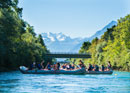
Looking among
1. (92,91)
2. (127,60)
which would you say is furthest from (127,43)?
(92,91)

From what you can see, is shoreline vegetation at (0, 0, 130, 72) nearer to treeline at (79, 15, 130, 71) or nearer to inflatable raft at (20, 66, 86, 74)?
treeline at (79, 15, 130, 71)

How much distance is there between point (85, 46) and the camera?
584 ft

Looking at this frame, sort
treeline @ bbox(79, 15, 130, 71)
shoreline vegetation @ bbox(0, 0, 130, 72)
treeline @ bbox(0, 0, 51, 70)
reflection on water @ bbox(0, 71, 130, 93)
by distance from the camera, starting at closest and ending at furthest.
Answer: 1. reflection on water @ bbox(0, 71, 130, 93)
2. treeline @ bbox(0, 0, 51, 70)
3. shoreline vegetation @ bbox(0, 0, 130, 72)
4. treeline @ bbox(79, 15, 130, 71)

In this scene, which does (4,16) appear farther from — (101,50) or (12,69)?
(101,50)

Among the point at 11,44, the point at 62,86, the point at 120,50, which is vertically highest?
the point at 120,50

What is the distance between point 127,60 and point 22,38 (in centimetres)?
2422

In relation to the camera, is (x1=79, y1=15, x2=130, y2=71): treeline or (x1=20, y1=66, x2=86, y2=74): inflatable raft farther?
(x1=79, y1=15, x2=130, y2=71): treeline

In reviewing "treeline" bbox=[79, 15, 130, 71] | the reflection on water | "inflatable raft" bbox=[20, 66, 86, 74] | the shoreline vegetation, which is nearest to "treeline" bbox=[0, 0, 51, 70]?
the shoreline vegetation

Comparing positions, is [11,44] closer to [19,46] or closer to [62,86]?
[19,46]

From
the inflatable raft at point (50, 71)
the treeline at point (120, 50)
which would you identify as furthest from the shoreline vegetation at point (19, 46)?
the inflatable raft at point (50, 71)

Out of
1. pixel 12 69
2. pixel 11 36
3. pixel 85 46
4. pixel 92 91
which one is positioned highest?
pixel 85 46

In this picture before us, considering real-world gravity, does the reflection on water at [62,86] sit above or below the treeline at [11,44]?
below

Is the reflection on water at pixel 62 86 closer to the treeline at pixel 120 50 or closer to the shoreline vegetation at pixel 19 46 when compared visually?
the shoreline vegetation at pixel 19 46

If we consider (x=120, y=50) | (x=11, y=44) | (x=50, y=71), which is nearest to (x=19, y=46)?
(x=11, y=44)
